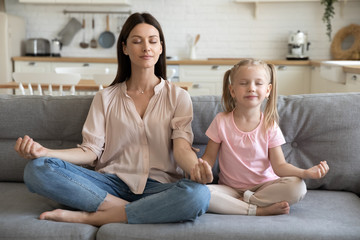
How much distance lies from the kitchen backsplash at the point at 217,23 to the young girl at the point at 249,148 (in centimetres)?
359

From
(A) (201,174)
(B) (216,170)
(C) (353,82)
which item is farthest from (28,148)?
(C) (353,82)

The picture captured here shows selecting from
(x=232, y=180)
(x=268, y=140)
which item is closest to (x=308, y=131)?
(x=268, y=140)

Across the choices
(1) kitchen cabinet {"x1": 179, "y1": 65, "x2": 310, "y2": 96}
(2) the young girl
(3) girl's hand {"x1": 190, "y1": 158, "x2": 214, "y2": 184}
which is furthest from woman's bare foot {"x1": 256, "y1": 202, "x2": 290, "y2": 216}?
(1) kitchen cabinet {"x1": 179, "y1": 65, "x2": 310, "y2": 96}

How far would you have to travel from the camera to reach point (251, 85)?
6.05ft

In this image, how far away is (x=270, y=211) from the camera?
1.73m

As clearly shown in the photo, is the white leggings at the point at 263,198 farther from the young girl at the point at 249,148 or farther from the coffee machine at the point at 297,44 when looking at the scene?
the coffee machine at the point at 297,44

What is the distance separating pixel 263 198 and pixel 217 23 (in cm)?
399

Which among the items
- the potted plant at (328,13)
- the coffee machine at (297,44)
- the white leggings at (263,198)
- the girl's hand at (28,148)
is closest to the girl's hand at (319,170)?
the white leggings at (263,198)

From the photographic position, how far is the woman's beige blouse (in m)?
1.92

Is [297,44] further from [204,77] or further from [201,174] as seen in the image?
[201,174]

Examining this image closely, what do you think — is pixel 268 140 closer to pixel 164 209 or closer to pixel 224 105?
pixel 224 105

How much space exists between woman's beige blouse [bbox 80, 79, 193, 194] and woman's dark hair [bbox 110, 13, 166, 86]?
144mm

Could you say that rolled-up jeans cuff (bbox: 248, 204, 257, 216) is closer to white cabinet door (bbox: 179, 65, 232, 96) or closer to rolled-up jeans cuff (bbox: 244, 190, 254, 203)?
rolled-up jeans cuff (bbox: 244, 190, 254, 203)

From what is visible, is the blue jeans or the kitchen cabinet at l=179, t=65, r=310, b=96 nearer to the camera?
the blue jeans
